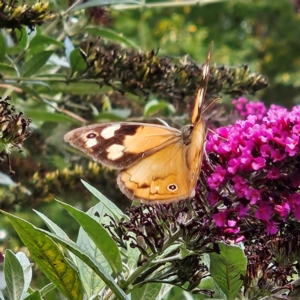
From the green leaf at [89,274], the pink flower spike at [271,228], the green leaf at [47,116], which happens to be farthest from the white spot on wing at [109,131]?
the green leaf at [47,116]

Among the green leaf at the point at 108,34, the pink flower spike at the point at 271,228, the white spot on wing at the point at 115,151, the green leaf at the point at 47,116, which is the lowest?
the green leaf at the point at 47,116

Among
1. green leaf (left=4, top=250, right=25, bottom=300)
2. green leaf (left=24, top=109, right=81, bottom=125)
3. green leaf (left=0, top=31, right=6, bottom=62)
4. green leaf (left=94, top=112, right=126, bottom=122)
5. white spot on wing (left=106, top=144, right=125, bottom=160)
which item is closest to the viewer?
green leaf (left=4, top=250, right=25, bottom=300)

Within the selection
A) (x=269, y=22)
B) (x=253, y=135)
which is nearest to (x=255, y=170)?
(x=253, y=135)

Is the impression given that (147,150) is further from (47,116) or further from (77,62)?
(47,116)

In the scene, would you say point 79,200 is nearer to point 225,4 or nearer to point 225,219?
point 225,219

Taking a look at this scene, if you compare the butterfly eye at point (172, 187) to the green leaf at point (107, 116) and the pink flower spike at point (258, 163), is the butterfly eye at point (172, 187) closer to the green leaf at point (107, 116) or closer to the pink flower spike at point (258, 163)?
the pink flower spike at point (258, 163)

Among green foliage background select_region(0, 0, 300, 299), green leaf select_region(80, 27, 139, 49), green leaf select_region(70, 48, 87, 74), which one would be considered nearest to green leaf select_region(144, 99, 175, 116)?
green foliage background select_region(0, 0, 300, 299)

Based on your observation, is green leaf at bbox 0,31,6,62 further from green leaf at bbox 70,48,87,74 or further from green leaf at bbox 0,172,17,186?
green leaf at bbox 0,172,17,186
